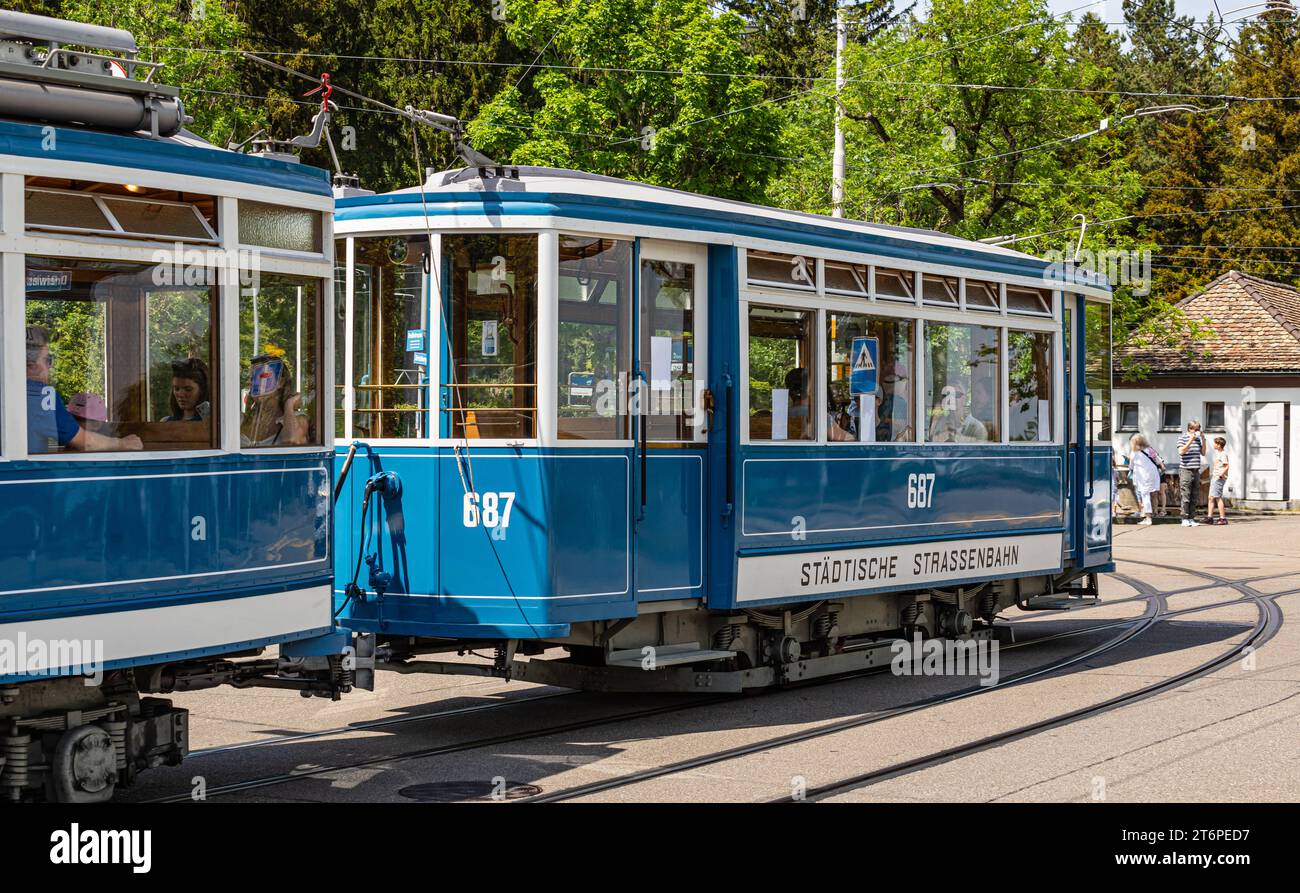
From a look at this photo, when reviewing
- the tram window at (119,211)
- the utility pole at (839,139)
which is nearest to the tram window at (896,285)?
the tram window at (119,211)

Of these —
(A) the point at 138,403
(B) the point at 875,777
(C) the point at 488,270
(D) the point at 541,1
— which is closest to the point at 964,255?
(C) the point at 488,270

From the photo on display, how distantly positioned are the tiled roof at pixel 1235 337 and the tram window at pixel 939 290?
25.0m

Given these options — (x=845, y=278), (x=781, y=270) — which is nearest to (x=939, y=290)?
(x=845, y=278)

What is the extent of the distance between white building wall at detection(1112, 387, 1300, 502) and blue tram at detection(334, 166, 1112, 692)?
26.5 metres

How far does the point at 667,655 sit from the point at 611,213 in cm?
286

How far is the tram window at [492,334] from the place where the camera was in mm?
9719

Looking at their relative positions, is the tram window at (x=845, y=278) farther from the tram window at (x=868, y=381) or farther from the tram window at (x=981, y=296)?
the tram window at (x=981, y=296)

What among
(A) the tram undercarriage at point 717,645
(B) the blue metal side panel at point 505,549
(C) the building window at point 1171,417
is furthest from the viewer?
(C) the building window at point 1171,417

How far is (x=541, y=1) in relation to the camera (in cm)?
2867

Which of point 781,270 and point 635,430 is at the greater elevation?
point 781,270

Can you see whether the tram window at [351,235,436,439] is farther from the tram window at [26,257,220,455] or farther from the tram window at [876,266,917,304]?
the tram window at [876,266,917,304]

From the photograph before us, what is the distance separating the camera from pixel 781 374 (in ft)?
36.8

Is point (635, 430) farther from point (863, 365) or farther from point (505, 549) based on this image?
point (863, 365)

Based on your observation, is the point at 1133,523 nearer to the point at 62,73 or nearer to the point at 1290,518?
the point at 1290,518
